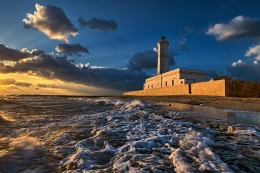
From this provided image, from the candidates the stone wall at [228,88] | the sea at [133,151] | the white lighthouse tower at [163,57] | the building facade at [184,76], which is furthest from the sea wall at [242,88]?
the white lighthouse tower at [163,57]

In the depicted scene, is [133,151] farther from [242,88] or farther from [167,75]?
[167,75]

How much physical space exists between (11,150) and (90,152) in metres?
1.35

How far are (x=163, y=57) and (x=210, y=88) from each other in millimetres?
23089

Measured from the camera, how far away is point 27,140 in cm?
351

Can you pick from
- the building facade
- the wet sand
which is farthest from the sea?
the building facade

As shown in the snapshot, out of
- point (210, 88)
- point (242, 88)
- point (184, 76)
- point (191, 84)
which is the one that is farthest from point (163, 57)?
point (242, 88)

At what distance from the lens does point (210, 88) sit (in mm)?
21047

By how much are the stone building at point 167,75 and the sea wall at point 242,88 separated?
11.5m

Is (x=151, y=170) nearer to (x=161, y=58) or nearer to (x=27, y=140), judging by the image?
(x=27, y=140)

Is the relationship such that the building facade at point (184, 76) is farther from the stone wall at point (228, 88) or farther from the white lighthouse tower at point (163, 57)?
the stone wall at point (228, 88)

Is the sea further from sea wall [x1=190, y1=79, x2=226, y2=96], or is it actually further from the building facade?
the building facade

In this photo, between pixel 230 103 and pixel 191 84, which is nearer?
pixel 230 103

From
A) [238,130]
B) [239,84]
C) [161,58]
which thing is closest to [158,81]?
[161,58]

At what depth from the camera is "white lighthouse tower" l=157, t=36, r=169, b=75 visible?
42.6 m
